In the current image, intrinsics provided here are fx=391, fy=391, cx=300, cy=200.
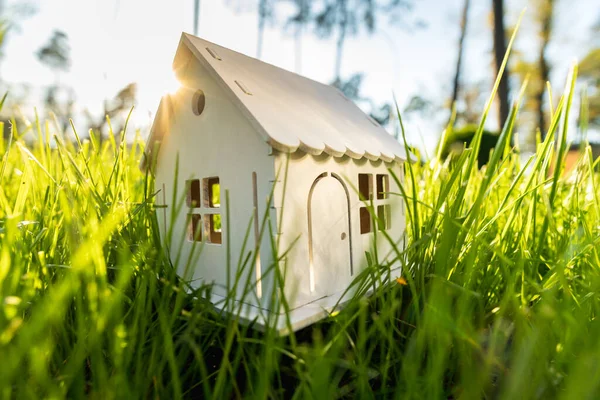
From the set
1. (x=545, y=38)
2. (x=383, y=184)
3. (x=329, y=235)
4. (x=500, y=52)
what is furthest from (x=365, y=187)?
(x=545, y=38)

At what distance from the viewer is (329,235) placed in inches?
36.8

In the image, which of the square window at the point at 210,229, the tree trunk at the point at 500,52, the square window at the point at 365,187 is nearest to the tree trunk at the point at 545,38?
the tree trunk at the point at 500,52

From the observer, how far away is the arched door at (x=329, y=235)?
893mm

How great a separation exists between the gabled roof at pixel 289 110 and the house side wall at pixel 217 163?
0.05 m

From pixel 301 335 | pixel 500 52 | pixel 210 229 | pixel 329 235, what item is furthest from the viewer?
pixel 500 52

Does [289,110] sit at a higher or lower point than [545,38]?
lower

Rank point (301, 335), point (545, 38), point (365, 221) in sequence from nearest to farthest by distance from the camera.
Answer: point (301, 335), point (365, 221), point (545, 38)

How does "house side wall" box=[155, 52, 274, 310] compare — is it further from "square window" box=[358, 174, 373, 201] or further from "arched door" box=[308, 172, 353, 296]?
"square window" box=[358, 174, 373, 201]

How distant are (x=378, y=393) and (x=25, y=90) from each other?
13.7 meters

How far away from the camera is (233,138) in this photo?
900 mm

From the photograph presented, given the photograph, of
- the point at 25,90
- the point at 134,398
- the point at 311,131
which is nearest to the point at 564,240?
the point at 311,131

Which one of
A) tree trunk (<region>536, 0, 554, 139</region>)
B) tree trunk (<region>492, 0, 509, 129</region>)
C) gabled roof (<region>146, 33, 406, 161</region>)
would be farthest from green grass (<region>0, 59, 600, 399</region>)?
tree trunk (<region>536, 0, 554, 139</region>)

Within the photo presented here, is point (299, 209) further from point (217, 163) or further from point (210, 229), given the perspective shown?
point (210, 229)

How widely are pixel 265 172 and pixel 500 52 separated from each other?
674 cm
